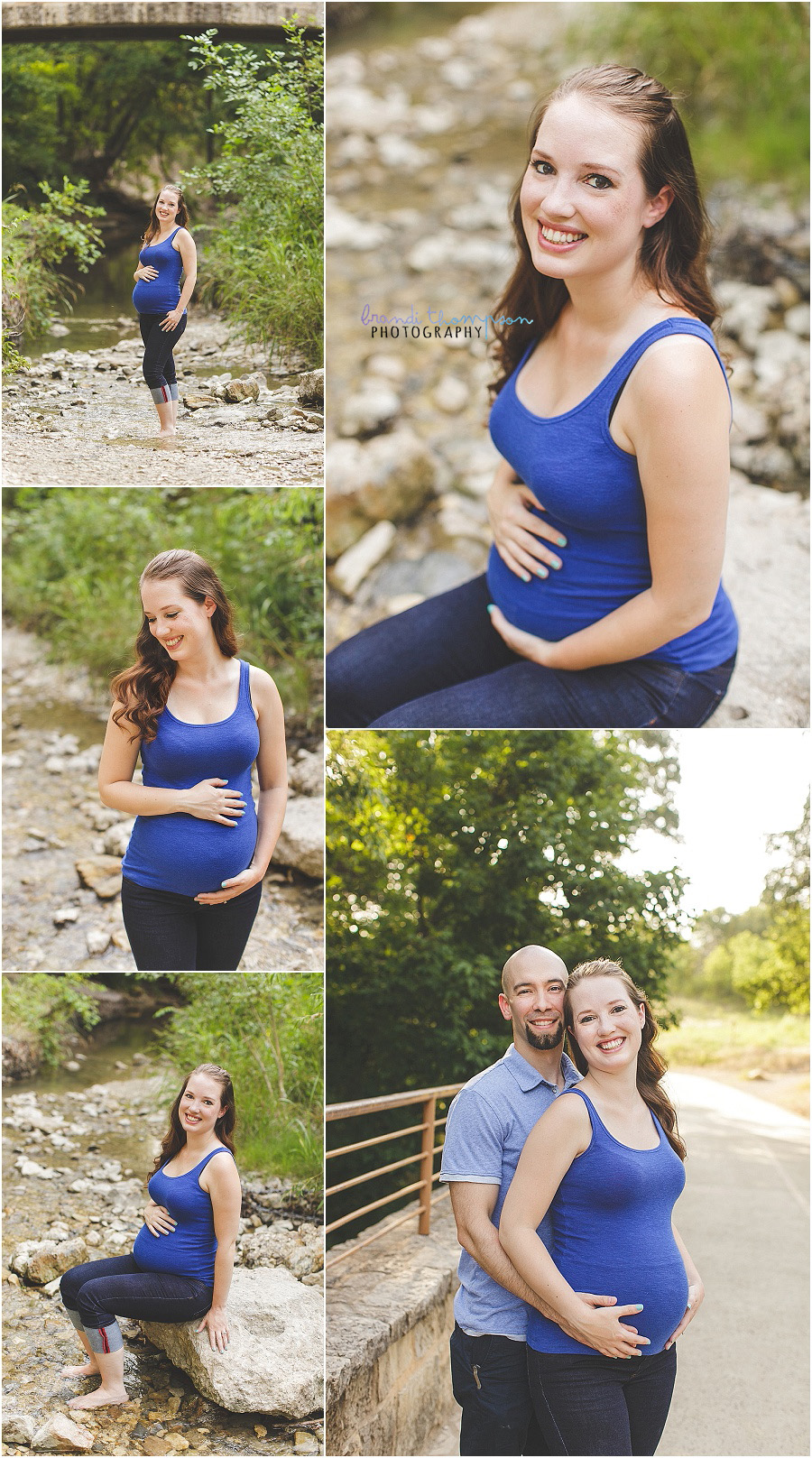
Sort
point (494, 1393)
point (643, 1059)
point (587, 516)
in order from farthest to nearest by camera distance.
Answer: point (643, 1059) < point (494, 1393) < point (587, 516)

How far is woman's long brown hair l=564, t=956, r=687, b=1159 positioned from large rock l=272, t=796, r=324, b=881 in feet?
1.86

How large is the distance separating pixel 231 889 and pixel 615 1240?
803 mm

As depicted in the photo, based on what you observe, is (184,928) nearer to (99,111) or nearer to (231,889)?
(231,889)

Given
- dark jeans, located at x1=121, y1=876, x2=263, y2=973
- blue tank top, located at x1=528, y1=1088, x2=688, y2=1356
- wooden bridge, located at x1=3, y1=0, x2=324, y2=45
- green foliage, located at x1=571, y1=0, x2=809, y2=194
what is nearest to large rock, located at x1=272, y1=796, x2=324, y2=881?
dark jeans, located at x1=121, y1=876, x2=263, y2=973

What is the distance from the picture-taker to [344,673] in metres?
1.80

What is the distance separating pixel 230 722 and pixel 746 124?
2241mm

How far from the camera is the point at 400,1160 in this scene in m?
2.00

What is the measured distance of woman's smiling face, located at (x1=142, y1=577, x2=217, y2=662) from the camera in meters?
1.67

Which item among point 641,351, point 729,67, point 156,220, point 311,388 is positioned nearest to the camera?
point 641,351

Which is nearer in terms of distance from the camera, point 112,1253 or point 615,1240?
point 615,1240

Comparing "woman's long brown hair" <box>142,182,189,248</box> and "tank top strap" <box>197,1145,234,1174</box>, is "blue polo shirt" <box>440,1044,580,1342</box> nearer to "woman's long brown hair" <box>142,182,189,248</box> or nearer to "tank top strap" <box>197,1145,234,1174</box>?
"tank top strap" <box>197,1145,234,1174</box>

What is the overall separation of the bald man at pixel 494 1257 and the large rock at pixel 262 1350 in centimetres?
30

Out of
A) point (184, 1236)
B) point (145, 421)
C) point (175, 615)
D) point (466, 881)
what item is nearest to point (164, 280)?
point (145, 421)

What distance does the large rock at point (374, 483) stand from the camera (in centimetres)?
234
